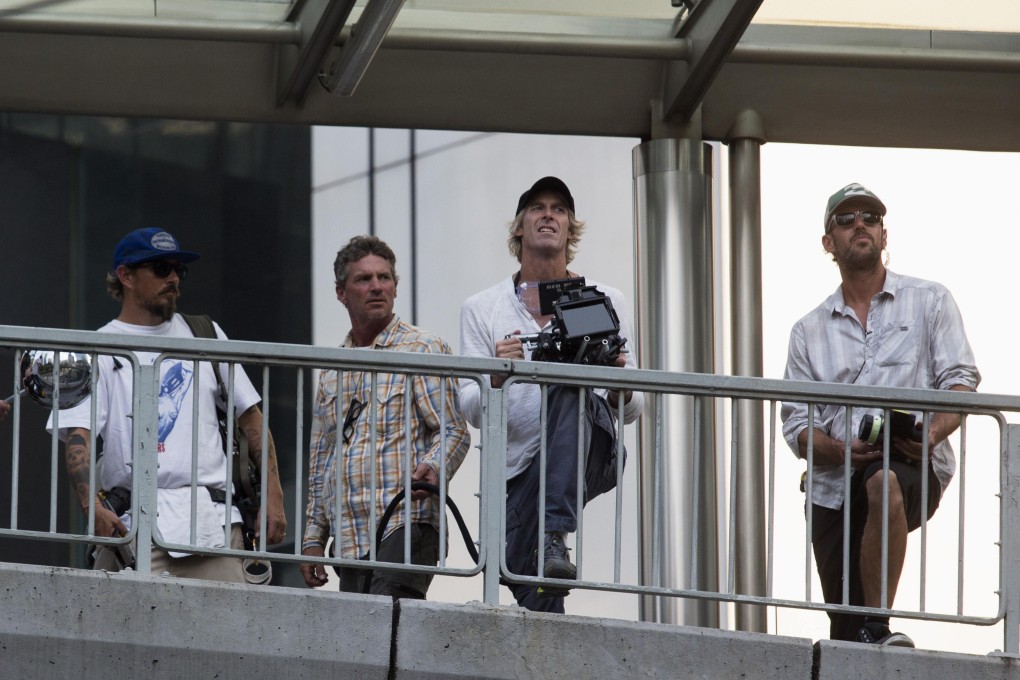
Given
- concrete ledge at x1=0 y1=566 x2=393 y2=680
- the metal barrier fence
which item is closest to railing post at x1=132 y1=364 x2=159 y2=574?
the metal barrier fence

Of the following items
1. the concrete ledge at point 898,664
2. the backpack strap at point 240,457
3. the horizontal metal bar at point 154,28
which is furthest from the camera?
the horizontal metal bar at point 154,28

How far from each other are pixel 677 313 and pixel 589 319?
2434 millimetres

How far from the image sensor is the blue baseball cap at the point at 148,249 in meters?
6.36

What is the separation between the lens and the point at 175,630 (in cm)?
507

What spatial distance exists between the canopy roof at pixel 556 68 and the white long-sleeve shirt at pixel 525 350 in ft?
7.12

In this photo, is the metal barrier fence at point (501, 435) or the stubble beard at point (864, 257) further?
the stubble beard at point (864, 257)

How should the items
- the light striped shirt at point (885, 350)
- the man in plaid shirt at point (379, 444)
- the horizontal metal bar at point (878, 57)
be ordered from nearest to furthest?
the man in plaid shirt at point (379, 444), the light striped shirt at point (885, 350), the horizontal metal bar at point (878, 57)

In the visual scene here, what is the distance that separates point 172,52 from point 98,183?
10.2 feet

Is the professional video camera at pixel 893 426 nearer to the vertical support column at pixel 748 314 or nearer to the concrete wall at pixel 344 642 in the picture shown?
the concrete wall at pixel 344 642

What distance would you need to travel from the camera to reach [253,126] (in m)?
11.5

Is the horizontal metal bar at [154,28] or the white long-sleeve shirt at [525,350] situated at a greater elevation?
the horizontal metal bar at [154,28]

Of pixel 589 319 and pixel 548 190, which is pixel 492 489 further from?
pixel 548 190

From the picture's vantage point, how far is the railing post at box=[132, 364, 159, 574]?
17.0 feet

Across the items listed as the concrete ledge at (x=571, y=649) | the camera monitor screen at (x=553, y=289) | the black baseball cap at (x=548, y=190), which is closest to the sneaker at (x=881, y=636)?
the concrete ledge at (x=571, y=649)
